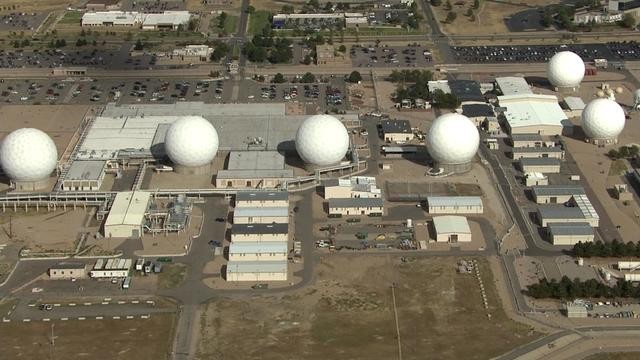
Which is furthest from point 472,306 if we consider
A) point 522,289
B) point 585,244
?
point 585,244

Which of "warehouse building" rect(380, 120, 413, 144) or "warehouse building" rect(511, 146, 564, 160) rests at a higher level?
"warehouse building" rect(380, 120, 413, 144)

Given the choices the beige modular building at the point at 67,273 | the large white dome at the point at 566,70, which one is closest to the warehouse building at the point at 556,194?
the large white dome at the point at 566,70

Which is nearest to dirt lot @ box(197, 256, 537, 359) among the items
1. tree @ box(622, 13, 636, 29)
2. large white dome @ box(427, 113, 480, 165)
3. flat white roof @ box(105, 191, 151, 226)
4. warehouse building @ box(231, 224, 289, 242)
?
warehouse building @ box(231, 224, 289, 242)

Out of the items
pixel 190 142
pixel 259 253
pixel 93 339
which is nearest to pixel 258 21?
pixel 190 142

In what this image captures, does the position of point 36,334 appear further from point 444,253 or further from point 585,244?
point 585,244

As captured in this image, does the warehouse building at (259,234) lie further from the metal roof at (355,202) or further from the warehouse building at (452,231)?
the warehouse building at (452,231)

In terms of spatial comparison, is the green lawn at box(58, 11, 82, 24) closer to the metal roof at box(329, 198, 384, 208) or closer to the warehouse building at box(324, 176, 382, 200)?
the warehouse building at box(324, 176, 382, 200)
